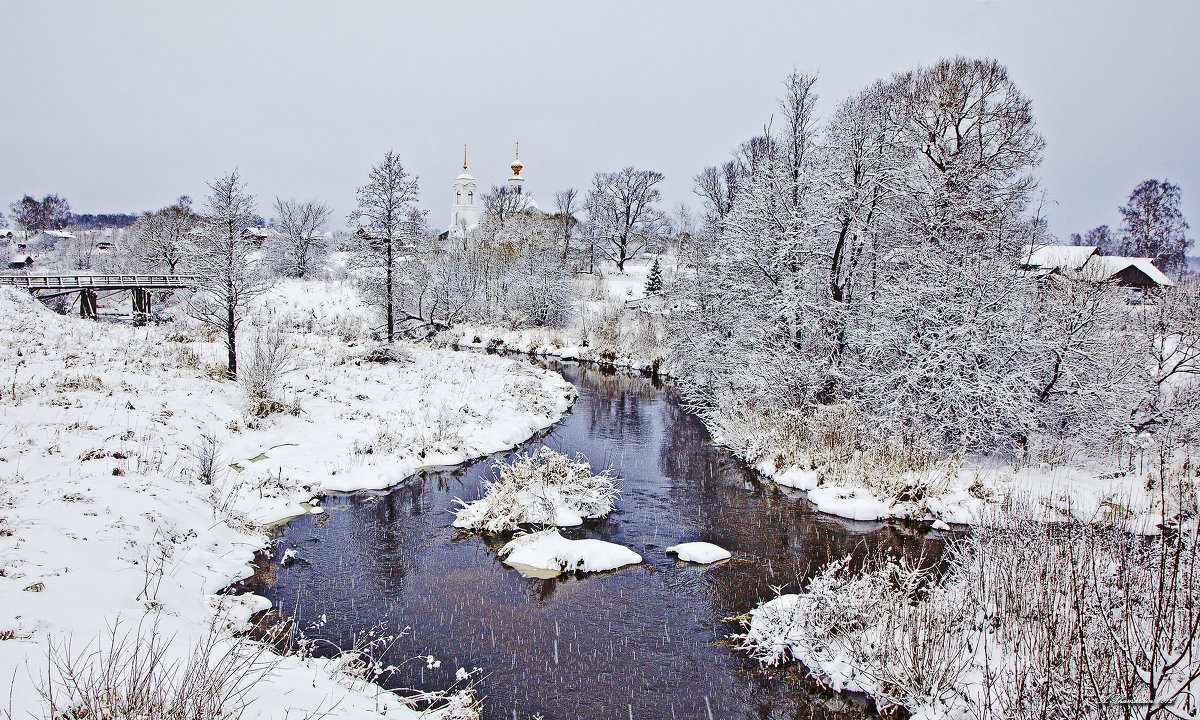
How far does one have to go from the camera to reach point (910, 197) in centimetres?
1650

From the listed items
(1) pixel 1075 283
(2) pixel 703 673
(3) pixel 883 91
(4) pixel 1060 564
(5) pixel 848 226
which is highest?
(3) pixel 883 91

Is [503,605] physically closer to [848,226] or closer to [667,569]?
[667,569]

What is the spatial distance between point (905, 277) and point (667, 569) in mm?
10569

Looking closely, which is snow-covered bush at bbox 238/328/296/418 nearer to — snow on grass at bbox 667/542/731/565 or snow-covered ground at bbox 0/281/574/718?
snow-covered ground at bbox 0/281/574/718

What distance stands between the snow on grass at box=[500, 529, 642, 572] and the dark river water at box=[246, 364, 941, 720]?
25 centimetres

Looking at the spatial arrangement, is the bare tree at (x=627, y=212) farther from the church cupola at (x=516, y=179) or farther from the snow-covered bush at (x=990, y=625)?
the snow-covered bush at (x=990, y=625)

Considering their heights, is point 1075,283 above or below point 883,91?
below

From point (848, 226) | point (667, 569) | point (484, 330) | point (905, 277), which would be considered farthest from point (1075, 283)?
point (484, 330)

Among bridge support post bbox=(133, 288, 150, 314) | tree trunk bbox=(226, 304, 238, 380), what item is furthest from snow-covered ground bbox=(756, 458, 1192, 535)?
bridge support post bbox=(133, 288, 150, 314)

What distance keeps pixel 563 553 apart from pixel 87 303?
3729 cm

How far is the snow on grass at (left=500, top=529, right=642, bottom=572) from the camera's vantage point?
10.3m

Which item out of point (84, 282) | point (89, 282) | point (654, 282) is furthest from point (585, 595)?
point (654, 282)

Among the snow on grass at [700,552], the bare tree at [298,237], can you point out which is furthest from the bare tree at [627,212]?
the snow on grass at [700,552]

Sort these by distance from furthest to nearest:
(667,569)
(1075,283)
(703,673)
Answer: (1075,283)
(667,569)
(703,673)
